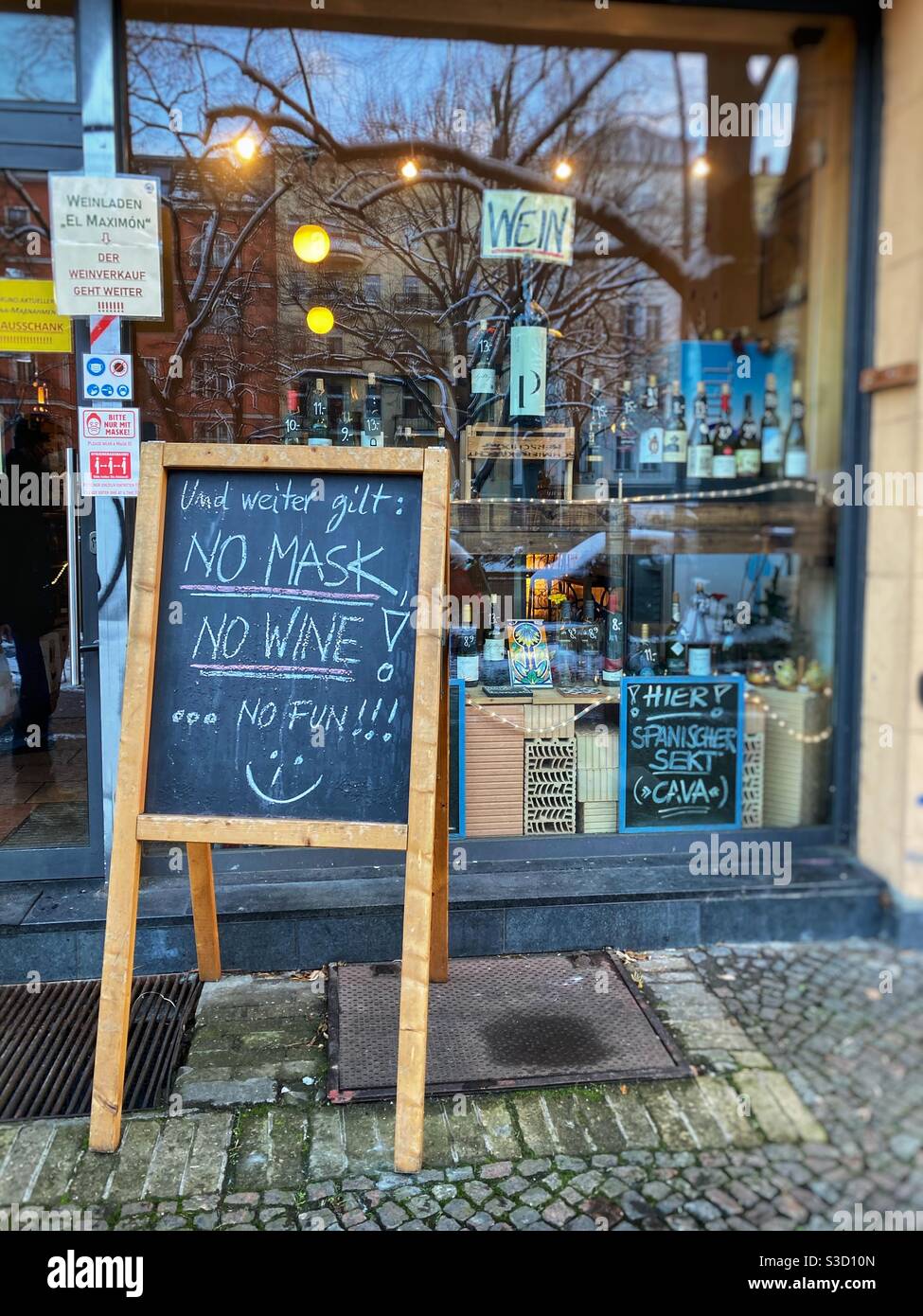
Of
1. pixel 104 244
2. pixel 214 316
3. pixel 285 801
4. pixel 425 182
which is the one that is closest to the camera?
pixel 285 801

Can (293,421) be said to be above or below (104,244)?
below

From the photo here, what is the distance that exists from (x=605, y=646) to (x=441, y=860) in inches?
74.2

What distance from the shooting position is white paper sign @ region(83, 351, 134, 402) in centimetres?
388

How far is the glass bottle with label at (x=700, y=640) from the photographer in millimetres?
4723

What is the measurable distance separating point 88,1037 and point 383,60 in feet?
14.6

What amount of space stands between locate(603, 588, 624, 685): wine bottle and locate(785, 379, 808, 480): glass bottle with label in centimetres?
110

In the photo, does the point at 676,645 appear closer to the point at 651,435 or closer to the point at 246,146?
the point at 651,435

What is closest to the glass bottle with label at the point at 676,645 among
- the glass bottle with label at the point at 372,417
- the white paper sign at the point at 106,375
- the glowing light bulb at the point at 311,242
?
the glass bottle with label at the point at 372,417

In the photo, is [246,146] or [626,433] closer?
[246,146]

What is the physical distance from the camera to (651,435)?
4.87 meters

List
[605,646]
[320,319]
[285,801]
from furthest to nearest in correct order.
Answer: [605,646] < [320,319] < [285,801]

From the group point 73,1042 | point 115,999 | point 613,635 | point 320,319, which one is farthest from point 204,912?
point 320,319

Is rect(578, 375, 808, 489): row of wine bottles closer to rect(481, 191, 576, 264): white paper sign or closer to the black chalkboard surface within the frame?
rect(481, 191, 576, 264): white paper sign
